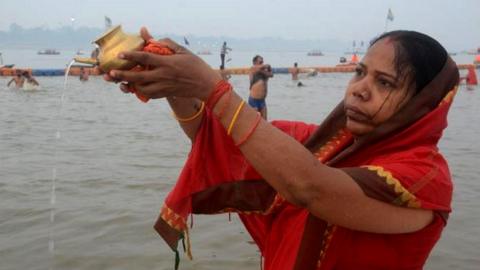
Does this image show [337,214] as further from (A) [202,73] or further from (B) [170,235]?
(B) [170,235]

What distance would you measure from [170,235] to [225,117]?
26.4 inches

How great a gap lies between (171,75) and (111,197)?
17.5 ft

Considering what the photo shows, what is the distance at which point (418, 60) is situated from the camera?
57.2 inches

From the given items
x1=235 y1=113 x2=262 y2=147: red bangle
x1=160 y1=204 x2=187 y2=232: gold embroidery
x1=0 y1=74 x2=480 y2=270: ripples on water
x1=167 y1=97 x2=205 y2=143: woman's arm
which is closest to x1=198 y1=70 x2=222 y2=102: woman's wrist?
x1=235 y1=113 x2=262 y2=147: red bangle

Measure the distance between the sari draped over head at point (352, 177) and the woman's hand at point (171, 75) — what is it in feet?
1.35

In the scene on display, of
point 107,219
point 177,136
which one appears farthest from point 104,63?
point 177,136

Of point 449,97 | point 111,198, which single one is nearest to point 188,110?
point 449,97

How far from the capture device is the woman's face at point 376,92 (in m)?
1.47

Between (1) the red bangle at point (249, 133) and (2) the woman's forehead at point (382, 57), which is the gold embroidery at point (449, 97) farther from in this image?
(1) the red bangle at point (249, 133)

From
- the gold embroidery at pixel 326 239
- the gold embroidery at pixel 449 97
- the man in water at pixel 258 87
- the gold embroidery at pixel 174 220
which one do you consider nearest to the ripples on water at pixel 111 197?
the man in water at pixel 258 87

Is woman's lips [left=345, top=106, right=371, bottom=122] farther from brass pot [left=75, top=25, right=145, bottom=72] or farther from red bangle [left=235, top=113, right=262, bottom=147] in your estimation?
brass pot [left=75, top=25, right=145, bottom=72]

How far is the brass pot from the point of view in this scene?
130cm

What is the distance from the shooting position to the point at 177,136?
11109 mm

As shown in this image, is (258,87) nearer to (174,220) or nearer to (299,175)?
(174,220)
